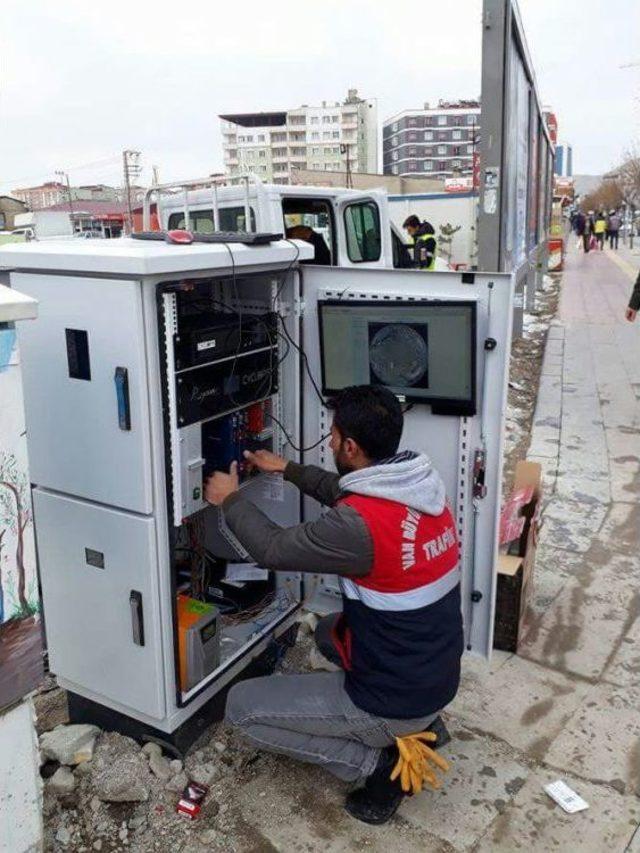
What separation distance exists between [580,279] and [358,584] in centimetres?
1880

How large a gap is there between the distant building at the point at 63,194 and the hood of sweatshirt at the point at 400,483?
270 ft

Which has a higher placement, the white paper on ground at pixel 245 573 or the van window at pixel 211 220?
the van window at pixel 211 220

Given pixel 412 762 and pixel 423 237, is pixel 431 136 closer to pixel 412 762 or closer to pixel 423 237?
pixel 423 237

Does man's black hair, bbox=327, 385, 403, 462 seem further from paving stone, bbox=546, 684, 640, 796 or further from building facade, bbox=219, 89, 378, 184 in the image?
building facade, bbox=219, 89, 378, 184

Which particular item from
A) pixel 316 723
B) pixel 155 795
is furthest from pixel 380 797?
pixel 155 795

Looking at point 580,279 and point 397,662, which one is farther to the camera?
point 580,279

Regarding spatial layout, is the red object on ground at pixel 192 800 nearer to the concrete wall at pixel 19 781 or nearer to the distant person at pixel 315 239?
the concrete wall at pixel 19 781

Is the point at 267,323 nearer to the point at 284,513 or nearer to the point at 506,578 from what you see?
the point at 284,513

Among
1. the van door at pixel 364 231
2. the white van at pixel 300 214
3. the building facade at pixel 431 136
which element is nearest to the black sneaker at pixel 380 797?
the white van at pixel 300 214

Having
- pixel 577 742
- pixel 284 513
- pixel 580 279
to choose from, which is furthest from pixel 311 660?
pixel 580 279

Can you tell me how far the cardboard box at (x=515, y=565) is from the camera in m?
3.41

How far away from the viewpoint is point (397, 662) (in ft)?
7.86

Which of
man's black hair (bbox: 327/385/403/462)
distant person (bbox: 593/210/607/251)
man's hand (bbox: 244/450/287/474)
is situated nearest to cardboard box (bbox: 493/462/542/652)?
man's hand (bbox: 244/450/287/474)

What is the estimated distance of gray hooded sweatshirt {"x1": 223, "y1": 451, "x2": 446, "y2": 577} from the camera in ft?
7.55
